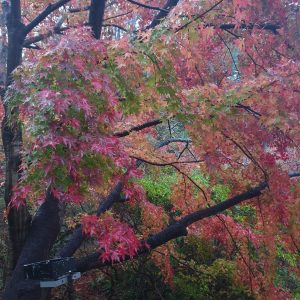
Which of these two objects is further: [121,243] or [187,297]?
[187,297]

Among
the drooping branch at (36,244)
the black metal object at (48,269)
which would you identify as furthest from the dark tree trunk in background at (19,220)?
the black metal object at (48,269)

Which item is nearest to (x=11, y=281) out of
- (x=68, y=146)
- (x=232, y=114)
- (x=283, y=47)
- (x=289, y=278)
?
(x=68, y=146)

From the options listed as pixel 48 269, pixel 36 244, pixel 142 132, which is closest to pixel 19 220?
pixel 36 244

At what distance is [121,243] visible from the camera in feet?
14.0

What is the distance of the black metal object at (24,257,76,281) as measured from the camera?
3.39m

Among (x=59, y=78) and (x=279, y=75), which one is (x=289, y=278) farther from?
(x=59, y=78)

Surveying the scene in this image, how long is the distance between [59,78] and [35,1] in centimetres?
344

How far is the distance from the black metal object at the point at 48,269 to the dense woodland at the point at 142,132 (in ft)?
1.79

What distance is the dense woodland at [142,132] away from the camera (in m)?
3.31

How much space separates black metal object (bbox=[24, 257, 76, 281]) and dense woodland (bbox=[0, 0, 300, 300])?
546 millimetres

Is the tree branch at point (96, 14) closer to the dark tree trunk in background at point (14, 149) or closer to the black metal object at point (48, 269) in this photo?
the dark tree trunk in background at point (14, 149)

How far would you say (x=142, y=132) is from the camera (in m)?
6.82


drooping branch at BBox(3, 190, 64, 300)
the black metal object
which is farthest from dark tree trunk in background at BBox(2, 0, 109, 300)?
the black metal object

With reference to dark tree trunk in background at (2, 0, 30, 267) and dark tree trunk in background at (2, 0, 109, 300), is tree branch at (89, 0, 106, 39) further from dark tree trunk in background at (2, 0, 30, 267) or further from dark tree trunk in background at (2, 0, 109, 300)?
dark tree trunk in background at (2, 0, 30, 267)
